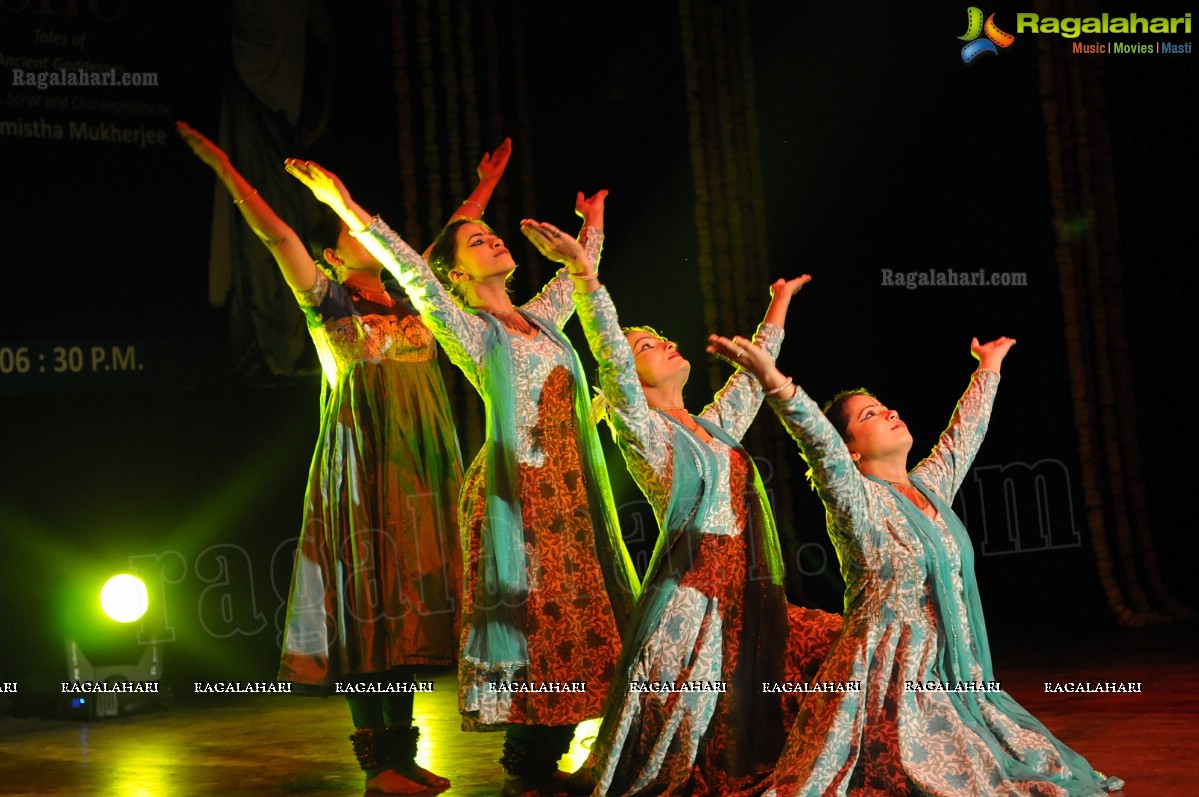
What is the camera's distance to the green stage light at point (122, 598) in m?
5.10

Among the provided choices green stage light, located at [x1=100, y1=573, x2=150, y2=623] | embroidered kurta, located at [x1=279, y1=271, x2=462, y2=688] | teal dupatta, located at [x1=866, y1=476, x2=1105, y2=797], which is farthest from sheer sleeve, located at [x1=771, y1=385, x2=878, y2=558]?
green stage light, located at [x1=100, y1=573, x2=150, y2=623]

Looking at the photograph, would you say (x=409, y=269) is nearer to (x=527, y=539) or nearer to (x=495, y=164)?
(x=527, y=539)

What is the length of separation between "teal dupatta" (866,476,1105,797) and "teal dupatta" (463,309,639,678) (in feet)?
2.16

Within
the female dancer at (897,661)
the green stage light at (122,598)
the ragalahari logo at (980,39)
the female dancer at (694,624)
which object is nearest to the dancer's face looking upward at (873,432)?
the female dancer at (897,661)

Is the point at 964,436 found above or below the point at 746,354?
below

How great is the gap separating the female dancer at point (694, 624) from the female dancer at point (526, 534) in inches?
6.3

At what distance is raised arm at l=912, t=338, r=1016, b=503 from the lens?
343cm

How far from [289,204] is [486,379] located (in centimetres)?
187

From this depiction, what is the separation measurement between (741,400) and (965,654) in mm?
783

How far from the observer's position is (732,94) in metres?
5.63

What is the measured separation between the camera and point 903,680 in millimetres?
3104

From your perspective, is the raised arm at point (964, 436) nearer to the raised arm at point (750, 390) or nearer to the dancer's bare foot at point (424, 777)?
the raised arm at point (750, 390)

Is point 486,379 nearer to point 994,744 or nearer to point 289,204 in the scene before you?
point 994,744

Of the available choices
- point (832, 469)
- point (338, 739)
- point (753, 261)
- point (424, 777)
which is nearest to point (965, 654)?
point (832, 469)
